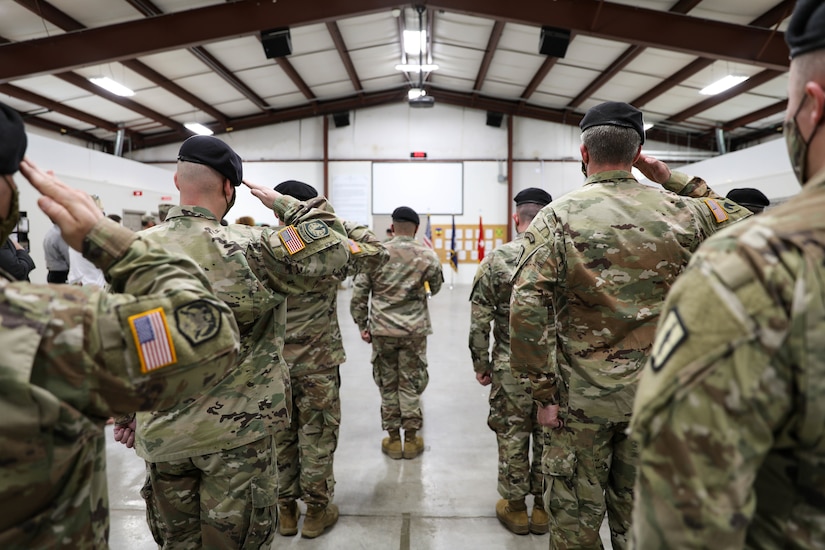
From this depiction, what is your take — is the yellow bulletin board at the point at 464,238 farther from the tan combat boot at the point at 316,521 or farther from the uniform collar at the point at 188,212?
the uniform collar at the point at 188,212

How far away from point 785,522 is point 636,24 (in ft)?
25.5

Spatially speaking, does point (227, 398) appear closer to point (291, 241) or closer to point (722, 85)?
point (291, 241)

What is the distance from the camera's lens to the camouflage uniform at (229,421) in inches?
64.4

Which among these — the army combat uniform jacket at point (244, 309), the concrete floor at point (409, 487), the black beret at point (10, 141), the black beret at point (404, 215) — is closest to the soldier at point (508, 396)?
the concrete floor at point (409, 487)

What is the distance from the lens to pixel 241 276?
1674 millimetres

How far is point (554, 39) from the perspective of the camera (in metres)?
7.41

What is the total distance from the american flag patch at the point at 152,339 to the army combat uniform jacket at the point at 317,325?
1704 mm

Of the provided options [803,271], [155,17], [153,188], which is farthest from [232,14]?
[803,271]

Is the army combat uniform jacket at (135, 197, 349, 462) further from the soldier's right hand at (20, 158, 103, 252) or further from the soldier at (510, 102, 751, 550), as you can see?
the soldier at (510, 102, 751, 550)

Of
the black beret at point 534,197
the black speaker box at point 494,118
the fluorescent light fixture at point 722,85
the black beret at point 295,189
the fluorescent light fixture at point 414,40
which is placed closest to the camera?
the black beret at point 295,189

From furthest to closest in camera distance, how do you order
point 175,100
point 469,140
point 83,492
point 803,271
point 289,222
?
point 469,140
point 175,100
point 289,222
point 83,492
point 803,271

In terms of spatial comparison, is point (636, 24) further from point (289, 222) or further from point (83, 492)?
point (83, 492)

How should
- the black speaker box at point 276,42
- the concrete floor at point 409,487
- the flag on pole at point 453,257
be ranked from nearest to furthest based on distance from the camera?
1. the concrete floor at point 409,487
2. the black speaker box at point 276,42
3. the flag on pole at point 453,257

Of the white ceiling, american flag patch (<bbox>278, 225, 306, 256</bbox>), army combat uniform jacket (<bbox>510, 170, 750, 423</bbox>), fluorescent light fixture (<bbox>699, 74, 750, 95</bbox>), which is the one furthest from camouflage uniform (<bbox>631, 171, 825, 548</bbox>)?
fluorescent light fixture (<bbox>699, 74, 750, 95</bbox>)
